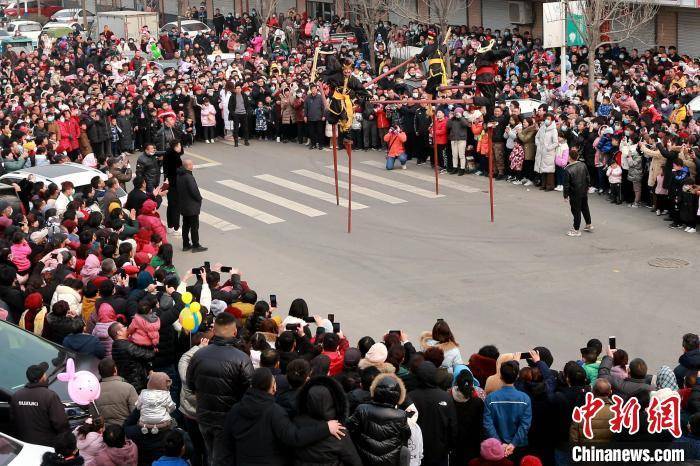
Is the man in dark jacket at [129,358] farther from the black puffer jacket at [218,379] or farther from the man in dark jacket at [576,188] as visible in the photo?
the man in dark jacket at [576,188]

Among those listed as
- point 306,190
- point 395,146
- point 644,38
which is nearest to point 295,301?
point 306,190

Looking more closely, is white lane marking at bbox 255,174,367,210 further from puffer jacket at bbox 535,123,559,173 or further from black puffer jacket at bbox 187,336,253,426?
black puffer jacket at bbox 187,336,253,426

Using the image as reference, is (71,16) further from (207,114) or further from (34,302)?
(34,302)

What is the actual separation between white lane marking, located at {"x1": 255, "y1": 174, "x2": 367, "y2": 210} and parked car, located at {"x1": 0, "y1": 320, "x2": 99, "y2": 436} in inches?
477

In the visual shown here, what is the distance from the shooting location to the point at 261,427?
365 inches

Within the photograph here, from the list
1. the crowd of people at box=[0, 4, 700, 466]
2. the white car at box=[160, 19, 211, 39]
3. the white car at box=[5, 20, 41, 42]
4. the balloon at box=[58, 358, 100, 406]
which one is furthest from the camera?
the white car at box=[5, 20, 41, 42]

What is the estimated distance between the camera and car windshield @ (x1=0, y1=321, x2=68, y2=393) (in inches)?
499

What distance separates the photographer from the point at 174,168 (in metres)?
22.4

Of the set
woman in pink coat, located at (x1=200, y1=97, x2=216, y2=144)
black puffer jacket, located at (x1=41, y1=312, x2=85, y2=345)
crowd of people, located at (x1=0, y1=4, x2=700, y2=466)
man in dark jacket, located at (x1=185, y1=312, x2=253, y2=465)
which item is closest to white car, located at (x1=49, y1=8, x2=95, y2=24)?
crowd of people, located at (x1=0, y1=4, x2=700, y2=466)

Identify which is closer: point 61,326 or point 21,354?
point 21,354

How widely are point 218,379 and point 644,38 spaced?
96.8 ft

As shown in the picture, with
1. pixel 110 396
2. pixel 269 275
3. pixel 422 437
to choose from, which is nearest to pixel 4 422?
pixel 110 396

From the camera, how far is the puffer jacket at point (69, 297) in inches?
590

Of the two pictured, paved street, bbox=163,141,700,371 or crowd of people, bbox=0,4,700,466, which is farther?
paved street, bbox=163,141,700,371
